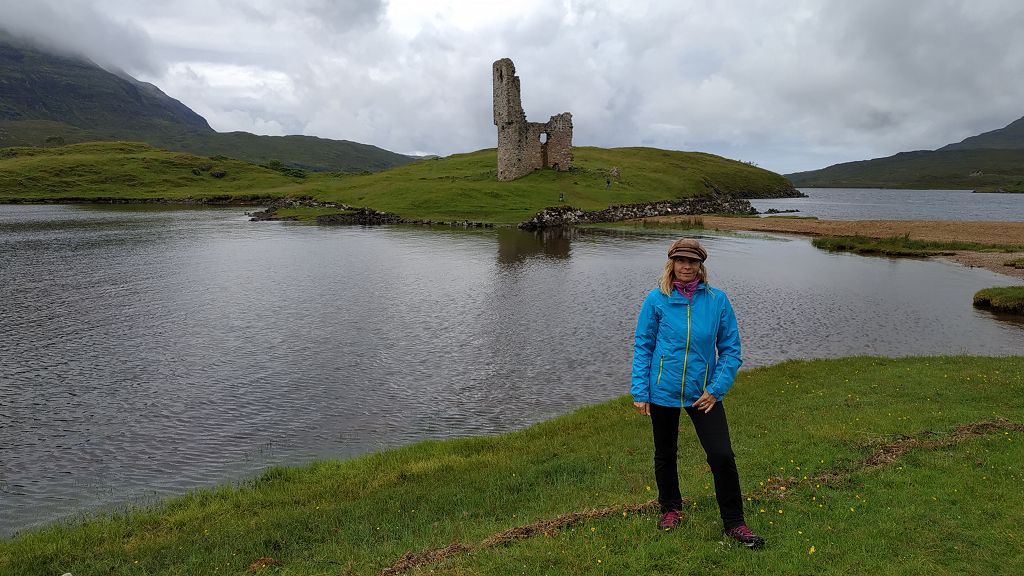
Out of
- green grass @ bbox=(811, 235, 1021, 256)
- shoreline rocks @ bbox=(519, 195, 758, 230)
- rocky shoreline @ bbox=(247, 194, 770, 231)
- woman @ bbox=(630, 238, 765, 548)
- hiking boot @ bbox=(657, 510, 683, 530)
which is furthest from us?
shoreline rocks @ bbox=(519, 195, 758, 230)

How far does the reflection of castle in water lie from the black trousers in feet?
141

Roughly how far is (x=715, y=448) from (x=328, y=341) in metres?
22.1

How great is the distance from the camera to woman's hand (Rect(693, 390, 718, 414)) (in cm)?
907

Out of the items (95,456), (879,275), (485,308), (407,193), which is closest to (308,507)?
(95,456)

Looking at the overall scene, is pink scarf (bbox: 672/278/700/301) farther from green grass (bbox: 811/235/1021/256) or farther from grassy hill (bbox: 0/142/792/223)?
grassy hill (bbox: 0/142/792/223)

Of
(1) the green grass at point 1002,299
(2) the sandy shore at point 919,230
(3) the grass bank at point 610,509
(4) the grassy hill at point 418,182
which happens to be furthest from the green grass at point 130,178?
(3) the grass bank at point 610,509

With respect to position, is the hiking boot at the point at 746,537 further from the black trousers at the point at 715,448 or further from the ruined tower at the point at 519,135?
the ruined tower at the point at 519,135

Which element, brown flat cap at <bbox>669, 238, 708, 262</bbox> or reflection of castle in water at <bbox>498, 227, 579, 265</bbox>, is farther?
reflection of castle in water at <bbox>498, 227, 579, 265</bbox>

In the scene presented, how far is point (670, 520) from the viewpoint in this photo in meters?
9.76

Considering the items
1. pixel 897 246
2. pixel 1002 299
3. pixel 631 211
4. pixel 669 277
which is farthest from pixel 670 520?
pixel 631 211

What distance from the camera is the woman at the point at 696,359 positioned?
9.12 meters

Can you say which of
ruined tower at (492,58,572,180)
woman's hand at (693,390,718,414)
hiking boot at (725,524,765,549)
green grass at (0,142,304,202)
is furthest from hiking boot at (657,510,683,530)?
green grass at (0,142,304,202)

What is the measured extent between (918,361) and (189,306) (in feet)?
118

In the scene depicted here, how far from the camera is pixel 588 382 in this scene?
23.4m
